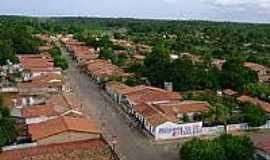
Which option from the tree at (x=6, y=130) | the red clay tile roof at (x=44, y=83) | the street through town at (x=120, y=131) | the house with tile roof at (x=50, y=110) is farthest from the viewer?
the red clay tile roof at (x=44, y=83)

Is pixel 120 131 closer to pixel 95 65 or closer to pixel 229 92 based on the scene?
pixel 229 92

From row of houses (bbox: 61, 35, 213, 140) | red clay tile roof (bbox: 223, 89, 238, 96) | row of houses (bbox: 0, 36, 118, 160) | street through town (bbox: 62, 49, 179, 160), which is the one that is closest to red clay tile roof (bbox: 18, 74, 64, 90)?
row of houses (bbox: 0, 36, 118, 160)

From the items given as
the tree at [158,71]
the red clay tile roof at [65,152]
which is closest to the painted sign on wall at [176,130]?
the red clay tile roof at [65,152]

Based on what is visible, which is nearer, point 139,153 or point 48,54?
point 139,153

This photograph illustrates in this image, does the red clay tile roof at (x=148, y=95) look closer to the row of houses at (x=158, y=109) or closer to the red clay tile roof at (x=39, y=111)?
the row of houses at (x=158, y=109)

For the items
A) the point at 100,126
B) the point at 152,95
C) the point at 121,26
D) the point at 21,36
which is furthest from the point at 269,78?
the point at 121,26

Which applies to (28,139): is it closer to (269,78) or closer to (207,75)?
(207,75)
